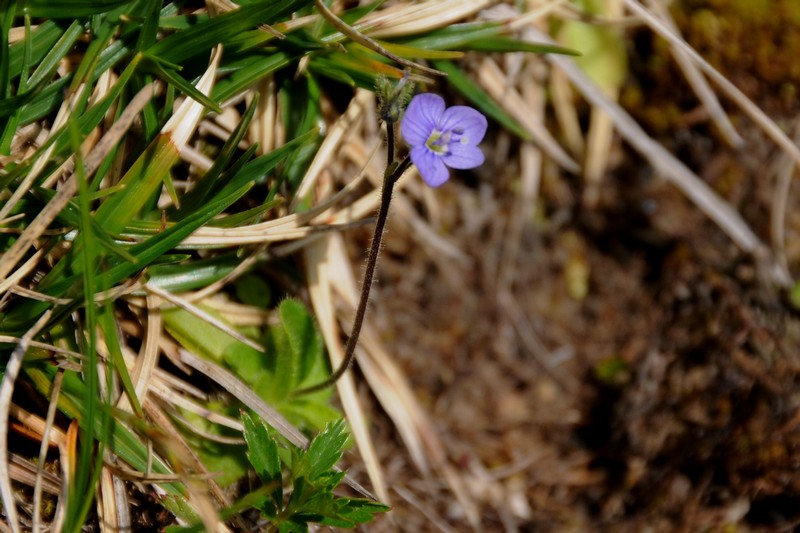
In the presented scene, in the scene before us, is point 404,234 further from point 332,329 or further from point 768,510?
point 768,510

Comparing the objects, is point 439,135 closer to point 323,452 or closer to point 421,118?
point 421,118

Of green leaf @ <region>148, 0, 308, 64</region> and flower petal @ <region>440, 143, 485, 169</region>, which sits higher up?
green leaf @ <region>148, 0, 308, 64</region>

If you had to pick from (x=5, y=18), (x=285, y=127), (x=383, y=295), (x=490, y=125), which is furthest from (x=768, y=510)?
(x=5, y=18)

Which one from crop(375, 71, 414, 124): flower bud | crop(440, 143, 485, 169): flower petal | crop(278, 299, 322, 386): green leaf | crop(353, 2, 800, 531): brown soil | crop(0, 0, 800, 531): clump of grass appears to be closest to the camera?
crop(375, 71, 414, 124): flower bud

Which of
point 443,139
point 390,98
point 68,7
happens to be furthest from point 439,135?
point 68,7

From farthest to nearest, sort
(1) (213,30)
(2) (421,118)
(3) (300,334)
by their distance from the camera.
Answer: (3) (300,334) < (1) (213,30) < (2) (421,118)

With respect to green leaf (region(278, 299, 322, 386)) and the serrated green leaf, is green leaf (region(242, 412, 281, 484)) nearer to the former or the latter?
the serrated green leaf

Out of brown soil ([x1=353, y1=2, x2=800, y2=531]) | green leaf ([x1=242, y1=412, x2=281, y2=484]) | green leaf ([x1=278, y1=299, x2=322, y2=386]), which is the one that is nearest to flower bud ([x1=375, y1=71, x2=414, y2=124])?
green leaf ([x1=278, y1=299, x2=322, y2=386])
